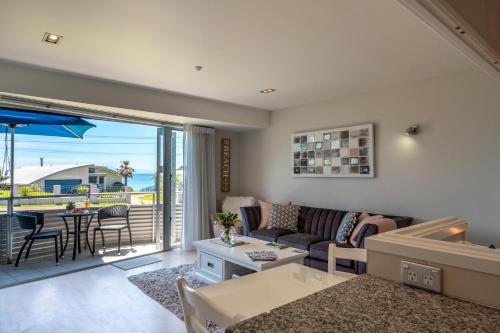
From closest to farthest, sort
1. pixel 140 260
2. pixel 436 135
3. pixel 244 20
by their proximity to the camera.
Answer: pixel 244 20
pixel 436 135
pixel 140 260

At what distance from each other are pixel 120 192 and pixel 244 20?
433cm

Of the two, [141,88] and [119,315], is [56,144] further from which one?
[119,315]

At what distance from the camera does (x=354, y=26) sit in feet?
7.99

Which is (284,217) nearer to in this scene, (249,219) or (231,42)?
(249,219)

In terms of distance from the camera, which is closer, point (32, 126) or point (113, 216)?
point (32, 126)

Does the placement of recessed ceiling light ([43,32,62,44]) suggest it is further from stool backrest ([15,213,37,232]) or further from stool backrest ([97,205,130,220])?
stool backrest ([97,205,130,220])

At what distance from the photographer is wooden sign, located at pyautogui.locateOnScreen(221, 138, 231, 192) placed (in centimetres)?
602

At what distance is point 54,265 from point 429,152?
5.21 m

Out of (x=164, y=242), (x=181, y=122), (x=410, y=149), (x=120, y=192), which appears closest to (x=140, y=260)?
(x=164, y=242)

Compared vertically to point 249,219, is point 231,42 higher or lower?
higher

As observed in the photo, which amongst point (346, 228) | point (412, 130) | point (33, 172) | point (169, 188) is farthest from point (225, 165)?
point (412, 130)

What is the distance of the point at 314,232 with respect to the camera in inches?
179

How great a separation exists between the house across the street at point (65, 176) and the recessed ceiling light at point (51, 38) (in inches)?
100

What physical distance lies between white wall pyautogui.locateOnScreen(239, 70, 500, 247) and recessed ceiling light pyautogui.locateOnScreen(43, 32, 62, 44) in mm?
3592
